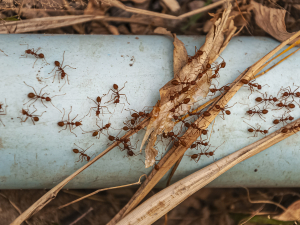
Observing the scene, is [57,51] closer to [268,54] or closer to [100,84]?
[100,84]

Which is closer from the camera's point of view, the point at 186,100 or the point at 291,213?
the point at 186,100

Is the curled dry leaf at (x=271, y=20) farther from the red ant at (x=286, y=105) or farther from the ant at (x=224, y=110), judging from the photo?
the ant at (x=224, y=110)

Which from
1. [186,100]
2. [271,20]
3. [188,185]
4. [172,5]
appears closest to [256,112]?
[186,100]

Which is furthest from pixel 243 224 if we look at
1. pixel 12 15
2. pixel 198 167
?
pixel 12 15

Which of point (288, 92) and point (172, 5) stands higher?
point (172, 5)

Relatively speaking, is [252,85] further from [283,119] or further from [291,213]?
[291,213]

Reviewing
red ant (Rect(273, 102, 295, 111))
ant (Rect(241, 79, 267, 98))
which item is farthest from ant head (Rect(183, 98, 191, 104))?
red ant (Rect(273, 102, 295, 111))
